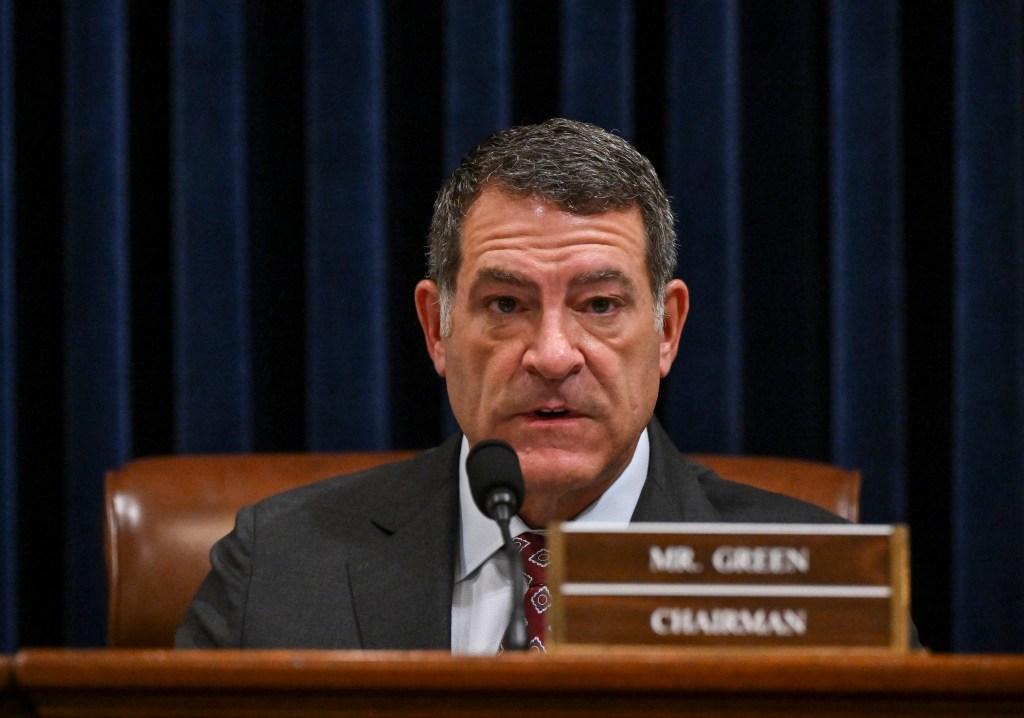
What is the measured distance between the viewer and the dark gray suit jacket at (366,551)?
4.63 ft

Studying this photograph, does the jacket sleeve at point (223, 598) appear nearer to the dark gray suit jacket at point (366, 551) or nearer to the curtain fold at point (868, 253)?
the dark gray suit jacket at point (366, 551)

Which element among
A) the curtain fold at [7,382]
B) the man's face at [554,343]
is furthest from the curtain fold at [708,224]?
the curtain fold at [7,382]

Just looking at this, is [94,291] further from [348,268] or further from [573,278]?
[573,278]

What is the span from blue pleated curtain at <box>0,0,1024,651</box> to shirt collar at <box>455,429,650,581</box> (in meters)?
0.47

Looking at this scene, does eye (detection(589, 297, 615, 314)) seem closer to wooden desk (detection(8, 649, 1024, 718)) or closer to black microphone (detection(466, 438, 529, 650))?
black microphone (detection(466, 438, 529, 650))

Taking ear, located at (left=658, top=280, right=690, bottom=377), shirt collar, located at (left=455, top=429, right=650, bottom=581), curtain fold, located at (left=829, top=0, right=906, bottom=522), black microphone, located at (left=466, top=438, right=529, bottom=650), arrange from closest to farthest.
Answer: black microphone, located at (left=466, top=438, right=529, bottom=650)
shirt collar, located at (left=455, top=429, right=650, bottom=581)
ear, located at (left=658, top=280, right=690, bottom=377)
curtain fold, located at (left=829, top=0, right=906, bottom=522)

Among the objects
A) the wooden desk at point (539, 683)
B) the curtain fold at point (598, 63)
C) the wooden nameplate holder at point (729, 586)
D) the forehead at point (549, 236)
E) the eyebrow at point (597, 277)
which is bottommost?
the wooden desk at point (539, 683)

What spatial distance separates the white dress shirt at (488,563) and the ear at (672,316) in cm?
13

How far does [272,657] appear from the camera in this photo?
0.78 meters

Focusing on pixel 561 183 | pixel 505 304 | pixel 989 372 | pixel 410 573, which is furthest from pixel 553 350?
pixel 989 372

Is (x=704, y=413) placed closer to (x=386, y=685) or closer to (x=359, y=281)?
(x=359, y=281)

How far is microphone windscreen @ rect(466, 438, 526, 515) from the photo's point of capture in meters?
1.06

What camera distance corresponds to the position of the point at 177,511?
1.65 m

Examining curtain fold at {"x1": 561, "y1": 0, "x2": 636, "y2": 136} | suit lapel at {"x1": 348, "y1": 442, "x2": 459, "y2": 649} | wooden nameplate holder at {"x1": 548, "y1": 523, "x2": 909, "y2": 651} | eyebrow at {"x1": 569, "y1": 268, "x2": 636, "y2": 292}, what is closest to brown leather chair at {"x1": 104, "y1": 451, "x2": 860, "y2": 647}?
suit lapel at {"x1": 348, "y1": 442, "x2": 459, "y2": 649}
